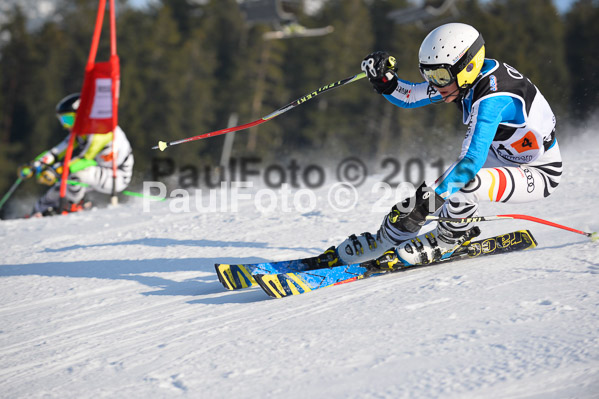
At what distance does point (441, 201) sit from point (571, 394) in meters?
1.52

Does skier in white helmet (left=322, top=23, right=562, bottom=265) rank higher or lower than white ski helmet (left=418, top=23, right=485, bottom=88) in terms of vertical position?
lower

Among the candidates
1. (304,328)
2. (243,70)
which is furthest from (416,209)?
(243,70)

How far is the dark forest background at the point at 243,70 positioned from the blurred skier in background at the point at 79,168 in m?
23.8

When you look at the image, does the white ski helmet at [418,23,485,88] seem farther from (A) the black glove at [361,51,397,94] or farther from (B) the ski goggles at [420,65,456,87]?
(A) the black glove at [361,51,397,94]

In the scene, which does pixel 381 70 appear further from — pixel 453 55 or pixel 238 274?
pixel 238 274

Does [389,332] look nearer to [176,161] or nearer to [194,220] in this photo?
[194,220]

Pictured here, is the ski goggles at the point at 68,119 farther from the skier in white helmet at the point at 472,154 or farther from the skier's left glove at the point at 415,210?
the skier's left glove at the point at 415,210

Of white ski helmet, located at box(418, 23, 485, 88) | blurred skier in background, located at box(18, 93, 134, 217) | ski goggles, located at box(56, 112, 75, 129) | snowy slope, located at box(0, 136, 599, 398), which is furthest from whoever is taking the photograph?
ski goggles, located at box(56, 112, 75, 129)

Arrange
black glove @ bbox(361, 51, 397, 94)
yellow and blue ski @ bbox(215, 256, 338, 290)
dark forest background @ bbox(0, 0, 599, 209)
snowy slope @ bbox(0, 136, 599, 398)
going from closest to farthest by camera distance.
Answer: snowy slope @ bbox(0, 136, 599, 398), yellow and blue ski @ bbox(215, 256, 338, 290), black glove @ bbox(361, 51, 397, 94), dark forest background @ bbox(0, 0, 599, 209)

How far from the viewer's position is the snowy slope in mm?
2646

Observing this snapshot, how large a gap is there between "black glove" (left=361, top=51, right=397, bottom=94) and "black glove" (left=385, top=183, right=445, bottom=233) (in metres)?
1.23

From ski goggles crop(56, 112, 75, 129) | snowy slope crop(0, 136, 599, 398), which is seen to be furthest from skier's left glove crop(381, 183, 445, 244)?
ski goggles crop(56, 112, 75, 129)

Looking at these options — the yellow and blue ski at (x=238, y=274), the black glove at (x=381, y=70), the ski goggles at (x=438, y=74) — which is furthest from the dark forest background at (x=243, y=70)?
the ski goggles at (x=438, y=74)

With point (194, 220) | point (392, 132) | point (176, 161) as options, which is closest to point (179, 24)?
point (176, 161)
